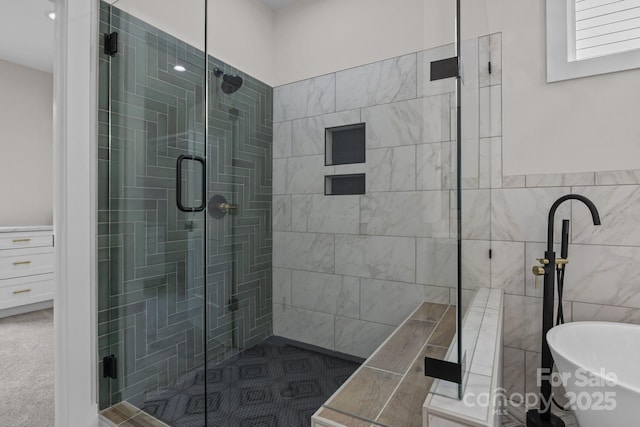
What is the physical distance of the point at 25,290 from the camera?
340cm

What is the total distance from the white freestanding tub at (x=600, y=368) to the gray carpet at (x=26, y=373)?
2.36 meters

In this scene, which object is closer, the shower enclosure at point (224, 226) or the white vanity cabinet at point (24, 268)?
the shower enclosure at point (224, 226)

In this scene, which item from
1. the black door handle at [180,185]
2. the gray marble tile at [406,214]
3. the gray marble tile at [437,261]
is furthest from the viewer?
the black door handle at [180,185]

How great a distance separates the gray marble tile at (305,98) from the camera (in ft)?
5.18

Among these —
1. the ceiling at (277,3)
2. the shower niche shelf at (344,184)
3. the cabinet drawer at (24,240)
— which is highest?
the ceiling at (277,3)

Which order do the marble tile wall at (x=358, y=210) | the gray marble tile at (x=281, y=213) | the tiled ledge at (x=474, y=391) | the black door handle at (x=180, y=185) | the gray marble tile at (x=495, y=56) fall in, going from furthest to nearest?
the gray marble tile at (x=495, y=56), the gray marble tile at (x=281, y=213), the black door handle at (x=180, y=185), the marble tile wall at (x=358, y=210), the tiled ledge at (x=474, y=391)

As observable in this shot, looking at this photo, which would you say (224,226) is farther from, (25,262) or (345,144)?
(25,262)

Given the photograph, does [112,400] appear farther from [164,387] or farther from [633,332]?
[633,332]

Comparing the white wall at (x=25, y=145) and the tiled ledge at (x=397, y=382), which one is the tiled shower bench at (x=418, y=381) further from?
the white wall at (x=25, y=145)

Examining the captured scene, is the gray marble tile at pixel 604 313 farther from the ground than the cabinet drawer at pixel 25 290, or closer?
farther from the ground

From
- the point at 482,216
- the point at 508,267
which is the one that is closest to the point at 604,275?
the point at 508,267

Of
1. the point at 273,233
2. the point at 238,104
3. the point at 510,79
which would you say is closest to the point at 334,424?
the point at 273,233

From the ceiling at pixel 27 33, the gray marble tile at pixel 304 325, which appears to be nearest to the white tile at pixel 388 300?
the gray marble tile at pixel 304 325

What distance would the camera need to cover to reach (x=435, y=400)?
80 centimetres
